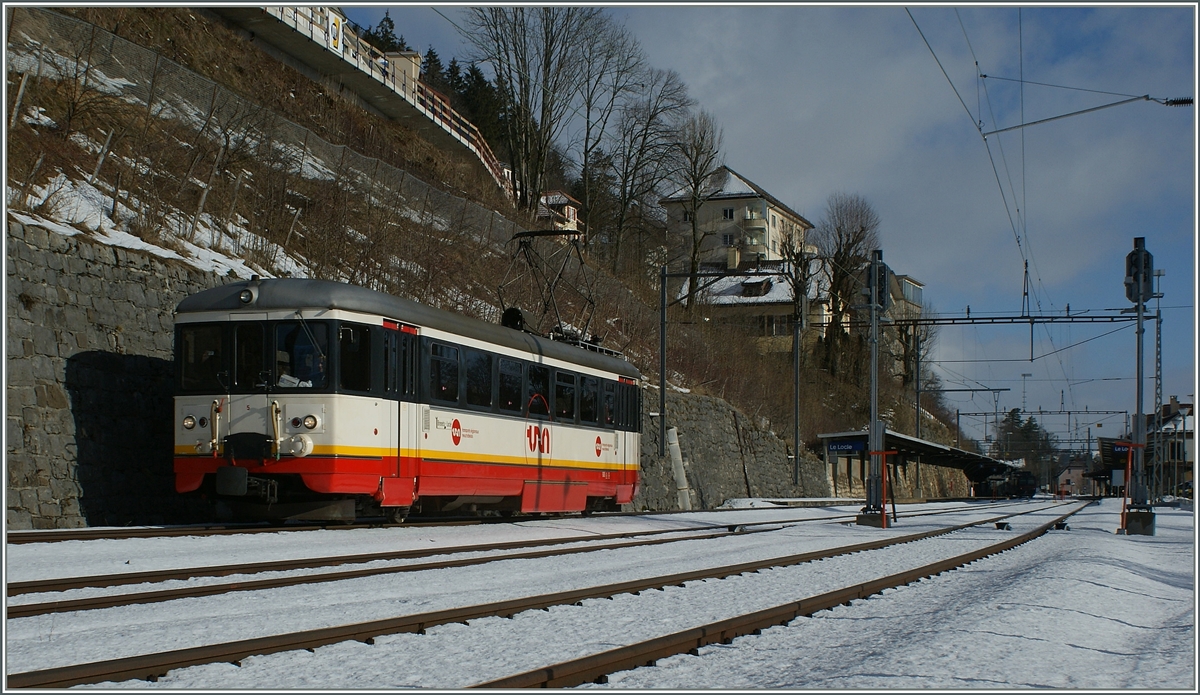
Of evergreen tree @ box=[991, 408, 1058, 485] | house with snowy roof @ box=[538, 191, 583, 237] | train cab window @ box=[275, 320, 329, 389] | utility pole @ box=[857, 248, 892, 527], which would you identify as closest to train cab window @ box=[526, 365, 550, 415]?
train cab window @ box=[275, 320, 329, 389]

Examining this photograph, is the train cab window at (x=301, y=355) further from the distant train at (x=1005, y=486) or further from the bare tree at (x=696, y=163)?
the distant train at (x=1005, y=486)

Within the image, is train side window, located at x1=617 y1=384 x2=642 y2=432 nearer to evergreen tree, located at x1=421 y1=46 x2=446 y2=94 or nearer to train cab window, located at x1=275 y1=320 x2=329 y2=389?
train cab window, located at x1=275 y1=320 x2=329 y2=389

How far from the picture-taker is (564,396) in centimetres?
1961

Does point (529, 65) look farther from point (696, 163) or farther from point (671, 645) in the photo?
point (671, 645)

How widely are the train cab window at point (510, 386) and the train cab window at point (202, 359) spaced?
4525 millimetres

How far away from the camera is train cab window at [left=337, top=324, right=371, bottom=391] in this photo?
14.0m

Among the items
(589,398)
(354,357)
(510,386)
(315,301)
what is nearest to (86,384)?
(315,301)

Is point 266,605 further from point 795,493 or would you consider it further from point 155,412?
point 795,493

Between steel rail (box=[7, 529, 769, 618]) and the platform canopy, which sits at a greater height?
steel rail (box=[7, 529, 769, 618])

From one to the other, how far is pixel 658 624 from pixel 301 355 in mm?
8019

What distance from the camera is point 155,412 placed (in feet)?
54.0

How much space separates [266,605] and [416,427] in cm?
734

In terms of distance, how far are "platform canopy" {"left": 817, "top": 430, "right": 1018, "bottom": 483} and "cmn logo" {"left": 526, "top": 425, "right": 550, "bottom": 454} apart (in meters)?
13.7

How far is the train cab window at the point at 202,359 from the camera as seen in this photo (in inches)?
561
